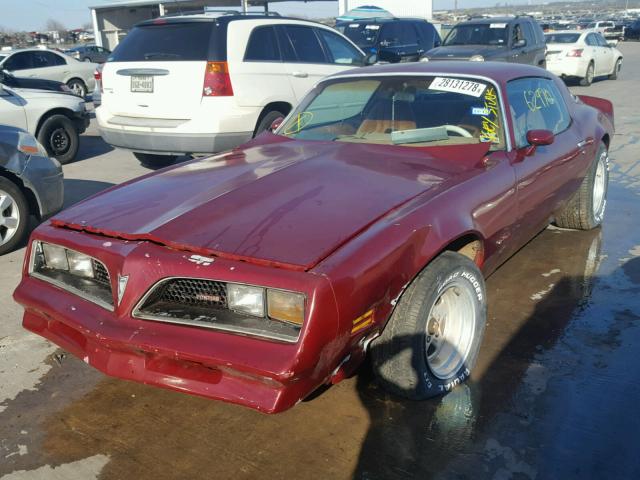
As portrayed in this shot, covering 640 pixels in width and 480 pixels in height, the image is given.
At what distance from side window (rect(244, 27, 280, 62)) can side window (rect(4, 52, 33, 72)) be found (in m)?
10.2

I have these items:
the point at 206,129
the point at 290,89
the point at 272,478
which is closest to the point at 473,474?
the point at 272,478

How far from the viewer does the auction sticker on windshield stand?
409cm

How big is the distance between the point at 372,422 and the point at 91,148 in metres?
8.97

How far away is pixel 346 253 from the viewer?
8.29 ft

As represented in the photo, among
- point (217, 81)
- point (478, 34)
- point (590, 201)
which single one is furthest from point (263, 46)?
point (478, 34)

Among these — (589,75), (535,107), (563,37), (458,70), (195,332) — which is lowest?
(589,75)

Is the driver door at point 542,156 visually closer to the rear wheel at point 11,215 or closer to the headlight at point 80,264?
the headlight at point 80,264

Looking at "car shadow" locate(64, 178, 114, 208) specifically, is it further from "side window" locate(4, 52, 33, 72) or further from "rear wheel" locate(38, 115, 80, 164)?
"side window" locate(4, 52, 33, 72)

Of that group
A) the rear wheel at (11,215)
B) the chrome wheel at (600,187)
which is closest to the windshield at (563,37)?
the chrome wheel at (600,187)

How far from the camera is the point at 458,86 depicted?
162 inches

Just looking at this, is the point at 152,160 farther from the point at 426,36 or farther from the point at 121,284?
the point at 426,36

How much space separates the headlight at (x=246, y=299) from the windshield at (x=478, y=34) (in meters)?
13.5

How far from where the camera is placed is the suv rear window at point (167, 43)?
695 centimetres

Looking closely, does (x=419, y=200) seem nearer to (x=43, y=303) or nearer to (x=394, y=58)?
(x=43, y=303)
